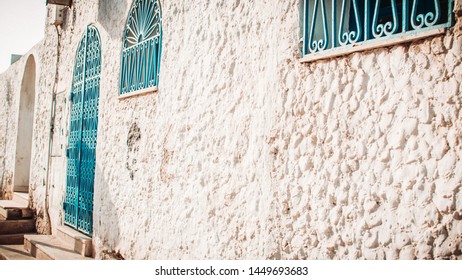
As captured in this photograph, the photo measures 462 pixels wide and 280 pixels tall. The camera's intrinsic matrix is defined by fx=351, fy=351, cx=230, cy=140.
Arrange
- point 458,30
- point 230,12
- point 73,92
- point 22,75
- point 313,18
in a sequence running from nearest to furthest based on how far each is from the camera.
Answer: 1. point 458,30
2. point 313,18
3. point 230,12
4. point 73,92
5. point 22,75

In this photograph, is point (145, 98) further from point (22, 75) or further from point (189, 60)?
point (22, 75)

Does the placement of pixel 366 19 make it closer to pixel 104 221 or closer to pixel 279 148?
pixel 279 148

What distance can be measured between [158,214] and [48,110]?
4431 millimetres

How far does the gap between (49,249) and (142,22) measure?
11.0ft

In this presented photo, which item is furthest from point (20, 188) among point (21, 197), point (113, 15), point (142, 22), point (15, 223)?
point (142, 22)

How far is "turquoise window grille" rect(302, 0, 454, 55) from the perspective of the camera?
72.0 inches

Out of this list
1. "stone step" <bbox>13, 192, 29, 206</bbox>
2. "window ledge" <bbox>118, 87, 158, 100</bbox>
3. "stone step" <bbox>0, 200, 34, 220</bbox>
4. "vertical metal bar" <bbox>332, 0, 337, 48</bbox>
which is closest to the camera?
"vertical metal bar" <bbox>332, 0, 337, 48</bbox>

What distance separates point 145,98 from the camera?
398cm

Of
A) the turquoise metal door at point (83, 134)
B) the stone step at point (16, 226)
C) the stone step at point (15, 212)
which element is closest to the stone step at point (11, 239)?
the stone step at point (16, 226)

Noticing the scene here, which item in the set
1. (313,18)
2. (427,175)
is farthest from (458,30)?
(313,18)

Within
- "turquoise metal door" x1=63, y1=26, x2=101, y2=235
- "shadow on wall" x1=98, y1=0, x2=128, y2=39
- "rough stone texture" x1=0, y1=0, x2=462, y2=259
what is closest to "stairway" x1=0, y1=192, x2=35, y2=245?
"turquoise metal door" x1=63, y1=26, x2=101, y2=235

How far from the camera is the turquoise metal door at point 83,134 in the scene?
5.17 meters

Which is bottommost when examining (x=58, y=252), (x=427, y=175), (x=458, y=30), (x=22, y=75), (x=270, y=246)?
(x=58, y=252)

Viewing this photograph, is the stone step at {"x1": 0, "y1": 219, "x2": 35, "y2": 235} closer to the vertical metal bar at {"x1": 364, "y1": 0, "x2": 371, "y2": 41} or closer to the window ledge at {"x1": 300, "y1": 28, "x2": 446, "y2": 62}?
the window ledge at {"x1": 300, "y1": 28, "x2": 446, "y2": 62}
